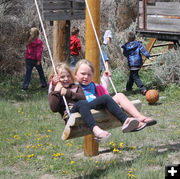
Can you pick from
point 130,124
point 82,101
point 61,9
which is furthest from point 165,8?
point 130,124

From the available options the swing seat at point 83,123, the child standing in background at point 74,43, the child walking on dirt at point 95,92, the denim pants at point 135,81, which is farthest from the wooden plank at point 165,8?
the swing seat at point 83,123

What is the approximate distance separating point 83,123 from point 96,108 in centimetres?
31

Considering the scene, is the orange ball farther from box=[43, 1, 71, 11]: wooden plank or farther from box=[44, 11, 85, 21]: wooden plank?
box=[43, 1, 71, 11]: wooden plank

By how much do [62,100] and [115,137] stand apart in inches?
87.3

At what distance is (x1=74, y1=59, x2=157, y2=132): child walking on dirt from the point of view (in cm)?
455

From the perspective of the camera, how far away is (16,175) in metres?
5.25

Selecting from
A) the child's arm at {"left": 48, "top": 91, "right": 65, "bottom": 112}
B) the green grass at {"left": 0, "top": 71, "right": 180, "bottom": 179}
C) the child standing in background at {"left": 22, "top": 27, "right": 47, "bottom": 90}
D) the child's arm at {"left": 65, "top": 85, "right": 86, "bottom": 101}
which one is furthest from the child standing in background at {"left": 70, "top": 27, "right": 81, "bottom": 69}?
the child's arm at {"left": 48, "top": 91, "right": 65, "bottom": 112}

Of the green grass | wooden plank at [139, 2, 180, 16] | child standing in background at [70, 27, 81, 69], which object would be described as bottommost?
the green grass

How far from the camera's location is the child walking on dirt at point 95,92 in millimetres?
4547

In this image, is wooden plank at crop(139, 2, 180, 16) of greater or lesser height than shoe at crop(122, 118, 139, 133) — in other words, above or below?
above

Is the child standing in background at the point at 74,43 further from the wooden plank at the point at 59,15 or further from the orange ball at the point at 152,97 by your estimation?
the orange ball at the point at 152,97

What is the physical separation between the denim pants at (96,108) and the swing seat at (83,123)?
7cm

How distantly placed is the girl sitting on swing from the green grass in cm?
68

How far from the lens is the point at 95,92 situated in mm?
4984
